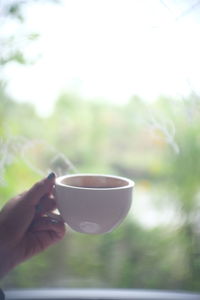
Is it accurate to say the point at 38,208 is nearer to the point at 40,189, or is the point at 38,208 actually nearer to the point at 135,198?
the point at 40,189

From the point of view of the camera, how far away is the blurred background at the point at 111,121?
71cm

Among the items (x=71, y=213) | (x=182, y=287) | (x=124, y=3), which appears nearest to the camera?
(x=71, y=213)

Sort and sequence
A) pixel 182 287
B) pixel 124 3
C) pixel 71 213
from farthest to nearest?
pixel 182 287, pixel 124 3, pixel 71 213

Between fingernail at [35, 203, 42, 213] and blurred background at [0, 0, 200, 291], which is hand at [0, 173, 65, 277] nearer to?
fingernail at [35, 203, 42, 213]

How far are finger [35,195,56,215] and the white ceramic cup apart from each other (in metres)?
0.06

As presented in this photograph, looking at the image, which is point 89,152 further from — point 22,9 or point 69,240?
point 22,9

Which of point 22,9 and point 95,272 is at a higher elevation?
point 22,9

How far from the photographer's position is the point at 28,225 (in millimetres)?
685

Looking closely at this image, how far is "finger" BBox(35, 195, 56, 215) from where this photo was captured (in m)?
0.66

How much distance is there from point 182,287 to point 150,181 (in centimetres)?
24

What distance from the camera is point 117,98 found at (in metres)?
0.79

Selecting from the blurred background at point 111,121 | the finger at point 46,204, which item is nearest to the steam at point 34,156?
the blurred background at point 111,121

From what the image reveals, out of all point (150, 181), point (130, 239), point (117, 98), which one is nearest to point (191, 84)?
point (117, 98)

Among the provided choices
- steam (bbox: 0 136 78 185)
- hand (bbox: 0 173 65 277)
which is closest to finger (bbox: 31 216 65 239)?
hand (bbox: 0 173 65 277)
